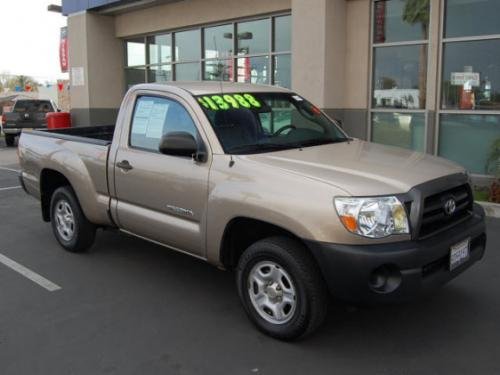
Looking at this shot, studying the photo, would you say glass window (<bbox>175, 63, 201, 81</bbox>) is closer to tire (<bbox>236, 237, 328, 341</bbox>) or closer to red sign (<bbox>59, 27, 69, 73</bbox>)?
red sign (<bbox>59, 27, 69, 73</bbox>)

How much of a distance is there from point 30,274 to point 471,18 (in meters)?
8.07

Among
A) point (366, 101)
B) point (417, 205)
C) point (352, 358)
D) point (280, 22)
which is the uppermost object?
point (280, 22)

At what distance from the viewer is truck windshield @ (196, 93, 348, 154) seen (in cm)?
441

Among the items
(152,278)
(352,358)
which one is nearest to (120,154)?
(152,278)

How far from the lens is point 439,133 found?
1006 cm

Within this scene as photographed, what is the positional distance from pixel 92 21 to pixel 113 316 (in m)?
14.4

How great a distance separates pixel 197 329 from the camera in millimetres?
4133

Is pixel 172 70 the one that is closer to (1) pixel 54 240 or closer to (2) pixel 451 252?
(1) pixel 54 240

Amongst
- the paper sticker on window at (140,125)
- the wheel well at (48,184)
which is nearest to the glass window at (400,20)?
the paper sticker on window at (140,125)

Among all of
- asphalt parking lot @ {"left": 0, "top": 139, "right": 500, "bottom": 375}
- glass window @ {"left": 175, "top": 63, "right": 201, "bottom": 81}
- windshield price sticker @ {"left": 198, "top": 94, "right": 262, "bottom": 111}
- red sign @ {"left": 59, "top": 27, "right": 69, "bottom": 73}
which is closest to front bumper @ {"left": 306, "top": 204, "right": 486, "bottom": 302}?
asphalt parking lot @ {"left": 0, "top": 139, "right": 500, "bottom": 375}

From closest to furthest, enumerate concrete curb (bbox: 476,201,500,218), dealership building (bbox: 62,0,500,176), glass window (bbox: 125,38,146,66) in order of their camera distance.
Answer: concrete curb (bbox: 476,201,500,218) < dealership building (bbox: 62,0,500,176) < glass window (bbox: 125,38,146,66)

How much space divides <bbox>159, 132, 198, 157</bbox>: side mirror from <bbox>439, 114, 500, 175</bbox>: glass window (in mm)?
6438

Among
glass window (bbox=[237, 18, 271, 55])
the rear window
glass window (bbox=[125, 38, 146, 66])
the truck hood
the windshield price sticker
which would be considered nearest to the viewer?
the truck hood

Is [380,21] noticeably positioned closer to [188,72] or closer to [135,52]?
[188,72]
